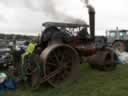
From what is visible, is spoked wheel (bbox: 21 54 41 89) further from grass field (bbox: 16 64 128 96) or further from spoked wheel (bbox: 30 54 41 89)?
grass field (bbox: 16 64 128 96)

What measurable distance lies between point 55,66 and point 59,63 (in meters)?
0.15

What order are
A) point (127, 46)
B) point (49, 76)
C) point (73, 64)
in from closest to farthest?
point (49, 76) → point (73, 64) → point (127, 46)

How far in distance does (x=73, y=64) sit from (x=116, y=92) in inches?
70.1

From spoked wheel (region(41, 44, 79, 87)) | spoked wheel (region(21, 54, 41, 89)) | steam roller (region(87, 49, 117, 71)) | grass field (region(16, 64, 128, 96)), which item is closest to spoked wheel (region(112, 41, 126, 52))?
steam roller (region(87, 49, 117, 71))

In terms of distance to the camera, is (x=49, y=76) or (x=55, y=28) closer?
(x=49, y=76)

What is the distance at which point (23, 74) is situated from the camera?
6605 mm

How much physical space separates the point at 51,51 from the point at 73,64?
99 cm

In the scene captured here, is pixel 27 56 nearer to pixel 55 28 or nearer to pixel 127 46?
pixel 55 28

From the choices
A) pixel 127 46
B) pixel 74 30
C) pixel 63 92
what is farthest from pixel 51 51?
pixel 127 46

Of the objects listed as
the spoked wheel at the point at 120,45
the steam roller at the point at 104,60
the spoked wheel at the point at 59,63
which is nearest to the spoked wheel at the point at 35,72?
the spoked wheel at the point at 59,63

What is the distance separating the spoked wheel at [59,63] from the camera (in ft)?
21.4

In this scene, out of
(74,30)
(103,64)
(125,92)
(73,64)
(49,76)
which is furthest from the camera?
(103,64)

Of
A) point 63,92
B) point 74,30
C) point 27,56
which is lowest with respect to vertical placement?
point 63,92

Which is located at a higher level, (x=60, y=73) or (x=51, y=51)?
(x=51, y=51)
